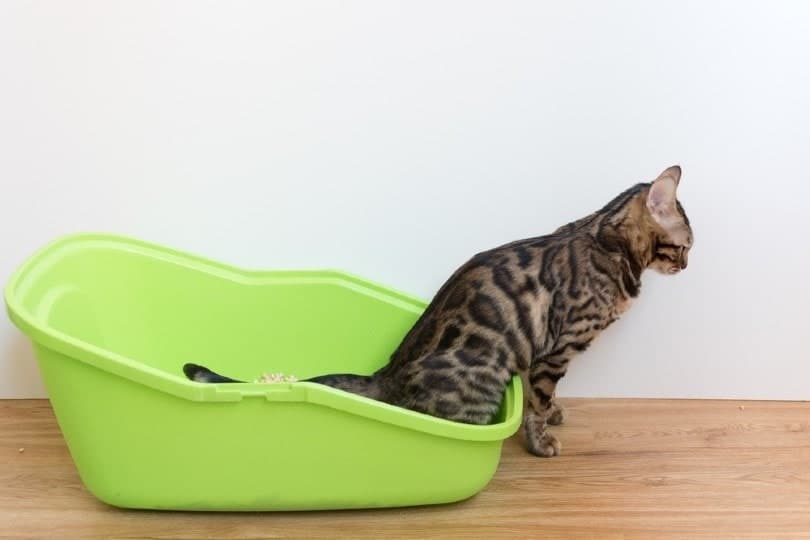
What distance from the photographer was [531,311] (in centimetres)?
152

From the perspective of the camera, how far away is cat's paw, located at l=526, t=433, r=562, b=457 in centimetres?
162

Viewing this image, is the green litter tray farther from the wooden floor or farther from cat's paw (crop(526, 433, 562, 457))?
cat's paw (crop(526, 433, 562, 457))

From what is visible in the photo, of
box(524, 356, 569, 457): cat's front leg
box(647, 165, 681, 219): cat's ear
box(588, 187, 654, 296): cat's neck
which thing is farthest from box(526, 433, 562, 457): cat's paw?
box(647, 165, 681, 219): cat's ear

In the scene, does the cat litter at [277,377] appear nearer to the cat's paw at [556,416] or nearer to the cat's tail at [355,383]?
the cat's tail at [355,383]

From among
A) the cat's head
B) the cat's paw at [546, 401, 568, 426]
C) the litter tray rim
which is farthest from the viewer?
the cat's paw at [546, 401, 568, 426]

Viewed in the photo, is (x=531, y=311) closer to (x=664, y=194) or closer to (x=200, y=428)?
(x=664, y=194)

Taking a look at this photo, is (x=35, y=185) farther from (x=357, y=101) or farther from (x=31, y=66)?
(x=357, y=101)

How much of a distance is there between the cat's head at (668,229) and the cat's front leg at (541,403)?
279 mm

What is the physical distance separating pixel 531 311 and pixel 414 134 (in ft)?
1.44

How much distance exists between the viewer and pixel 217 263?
1.70 metres

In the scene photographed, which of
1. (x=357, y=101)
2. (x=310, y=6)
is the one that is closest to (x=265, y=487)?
(x=357, y=101)

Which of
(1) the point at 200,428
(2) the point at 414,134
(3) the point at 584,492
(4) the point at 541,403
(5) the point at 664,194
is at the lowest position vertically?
(3) the point at 584,492

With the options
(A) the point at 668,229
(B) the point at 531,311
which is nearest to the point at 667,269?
(A) the point at 668,229

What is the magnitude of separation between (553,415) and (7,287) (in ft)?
3.59
